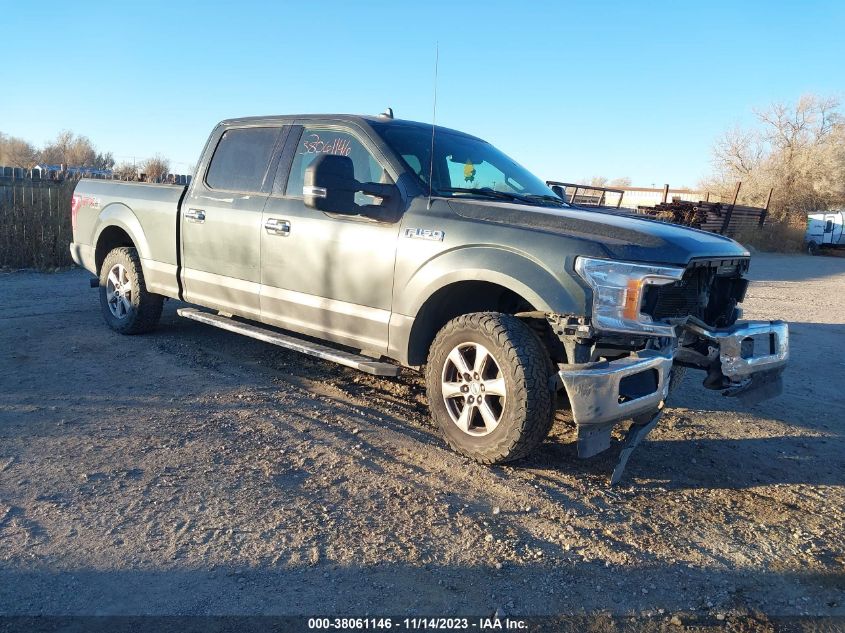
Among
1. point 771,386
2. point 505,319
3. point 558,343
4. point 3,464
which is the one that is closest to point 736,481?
point 771,386

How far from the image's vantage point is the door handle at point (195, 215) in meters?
5.72

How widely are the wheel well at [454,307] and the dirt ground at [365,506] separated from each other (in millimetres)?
606

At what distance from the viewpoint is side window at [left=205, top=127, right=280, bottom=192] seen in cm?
547

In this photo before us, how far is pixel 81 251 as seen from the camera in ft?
23.6

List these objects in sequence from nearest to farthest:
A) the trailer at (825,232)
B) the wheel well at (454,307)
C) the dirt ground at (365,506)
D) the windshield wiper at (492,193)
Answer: the dirt ground at (365,506), the wheel well at (454,307), the windshield wiper at (492,193), the trailer at (825,232)

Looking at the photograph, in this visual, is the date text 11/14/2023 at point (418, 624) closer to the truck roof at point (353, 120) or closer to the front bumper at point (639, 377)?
the front bumper at point (639, 377)

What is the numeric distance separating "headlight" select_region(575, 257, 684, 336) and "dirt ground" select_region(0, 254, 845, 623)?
0.99m

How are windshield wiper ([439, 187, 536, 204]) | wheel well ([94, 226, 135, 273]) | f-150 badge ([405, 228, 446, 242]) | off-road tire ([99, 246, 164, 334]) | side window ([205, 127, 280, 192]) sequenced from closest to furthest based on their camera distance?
f-150 badge ([405, 228, 446, 242]) < windshield wiper ([439, 187, 536, 204]) < side window ([205, 127, 280, 192]) < off-road tire ([99, 246, 164, 334]) < wheel well ([94, 226, 135, 273])

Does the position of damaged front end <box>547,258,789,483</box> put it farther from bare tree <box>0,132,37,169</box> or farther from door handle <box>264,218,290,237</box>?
bare tree <box>0,132,37,169</box>

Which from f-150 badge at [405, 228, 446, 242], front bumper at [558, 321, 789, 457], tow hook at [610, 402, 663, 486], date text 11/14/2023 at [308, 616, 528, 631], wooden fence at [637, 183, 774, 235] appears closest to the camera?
date text 11/14/2023 at [308, 616, 528, 631]

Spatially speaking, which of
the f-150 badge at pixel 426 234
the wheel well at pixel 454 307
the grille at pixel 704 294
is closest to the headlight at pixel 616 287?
the grille at pixel 704 294

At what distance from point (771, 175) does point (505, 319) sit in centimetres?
4390

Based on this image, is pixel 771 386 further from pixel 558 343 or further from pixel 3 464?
Result: pixel 3 464

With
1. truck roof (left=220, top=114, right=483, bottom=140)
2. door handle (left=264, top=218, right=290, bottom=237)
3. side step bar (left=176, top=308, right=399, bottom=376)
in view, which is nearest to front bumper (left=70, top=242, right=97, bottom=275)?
side step bar (left=176, top=308, right=399, bottom=376)
